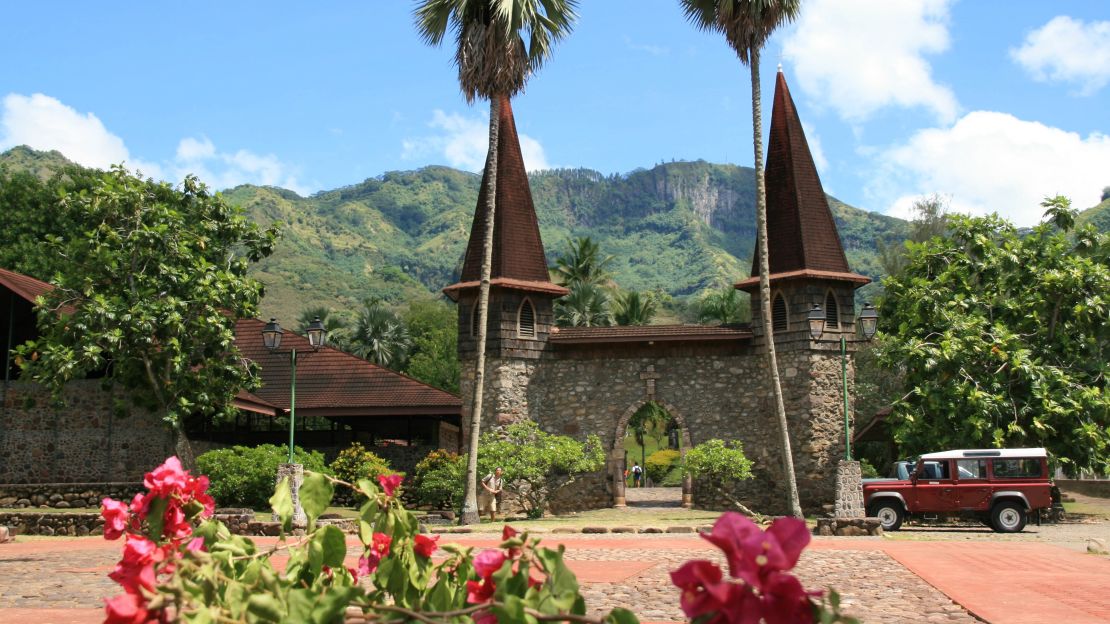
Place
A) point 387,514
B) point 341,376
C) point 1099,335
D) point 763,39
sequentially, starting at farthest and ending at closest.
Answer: point 341,376 < point 1099,335 < point 763,39 < point 387,514

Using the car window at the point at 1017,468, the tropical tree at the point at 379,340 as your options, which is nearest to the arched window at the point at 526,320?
the car window at the point at 1017,468

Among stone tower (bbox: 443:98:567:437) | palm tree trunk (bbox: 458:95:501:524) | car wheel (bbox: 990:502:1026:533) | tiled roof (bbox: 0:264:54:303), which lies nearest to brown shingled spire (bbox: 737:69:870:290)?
stone tower (bbox: 443:98:567:437)

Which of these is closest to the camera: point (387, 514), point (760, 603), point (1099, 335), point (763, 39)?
point (760, 603)

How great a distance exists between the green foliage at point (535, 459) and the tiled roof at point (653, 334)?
2440 millimetres

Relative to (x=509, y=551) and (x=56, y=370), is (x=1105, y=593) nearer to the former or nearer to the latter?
(x=509, y=551)

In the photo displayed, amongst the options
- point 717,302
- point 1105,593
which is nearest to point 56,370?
point 1105,593

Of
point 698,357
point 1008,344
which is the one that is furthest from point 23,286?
point 1008,344

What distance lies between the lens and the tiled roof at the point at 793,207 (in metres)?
25.6

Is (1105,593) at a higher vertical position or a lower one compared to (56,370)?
lower

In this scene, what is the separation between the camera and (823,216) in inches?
1037

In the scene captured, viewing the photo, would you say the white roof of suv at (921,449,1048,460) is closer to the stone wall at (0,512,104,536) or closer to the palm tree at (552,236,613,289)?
the stone wall at (0,512,104,536)

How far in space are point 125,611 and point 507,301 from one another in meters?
23.6

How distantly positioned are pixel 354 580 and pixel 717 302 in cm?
4937

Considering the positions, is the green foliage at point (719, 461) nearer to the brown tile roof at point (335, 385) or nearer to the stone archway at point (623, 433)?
the stone archway at point (623, 433)
